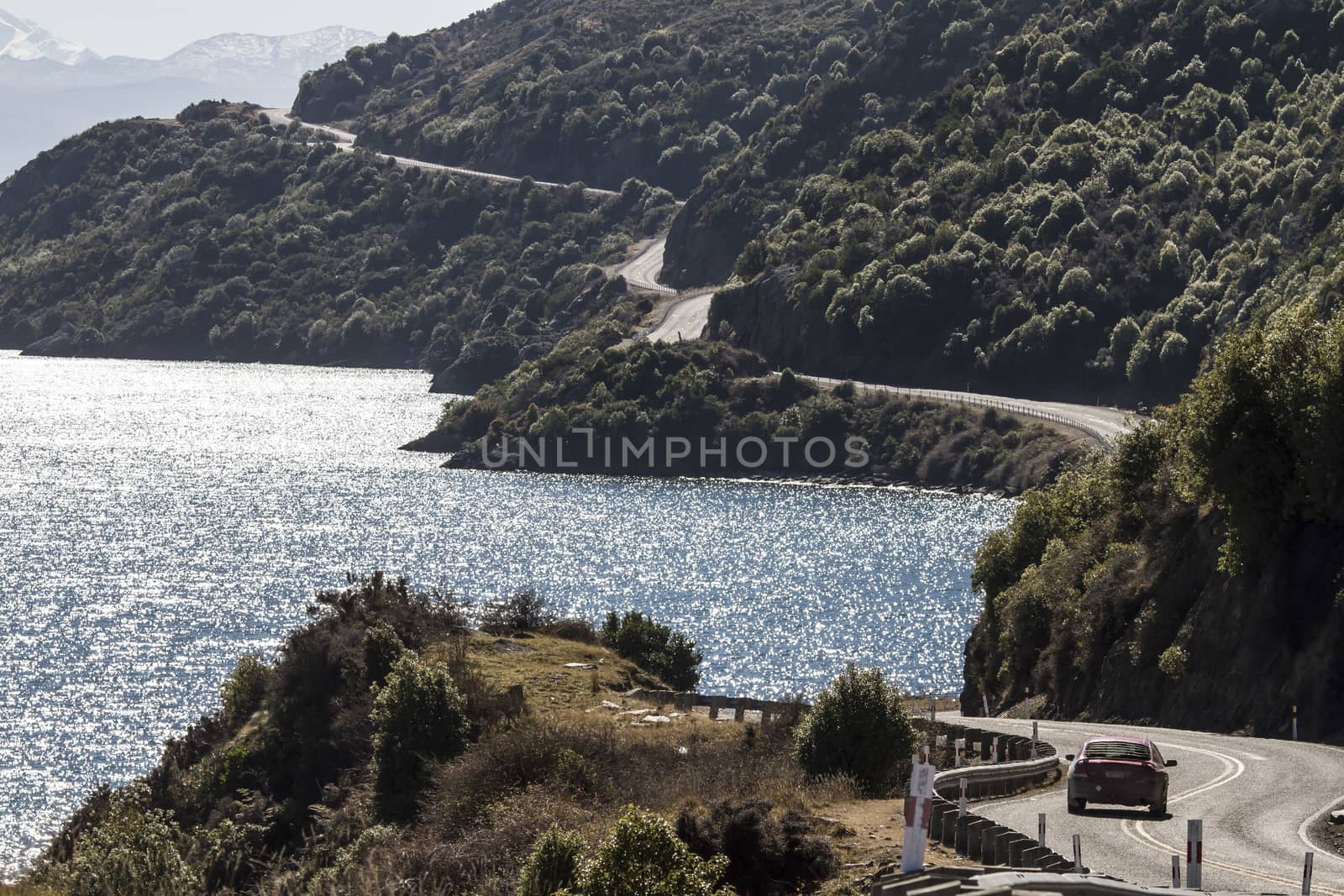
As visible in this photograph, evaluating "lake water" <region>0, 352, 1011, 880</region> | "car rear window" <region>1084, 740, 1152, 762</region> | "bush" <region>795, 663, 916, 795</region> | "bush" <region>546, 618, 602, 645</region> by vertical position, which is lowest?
"lake water" <region>0, 352, 1011, 880</region>

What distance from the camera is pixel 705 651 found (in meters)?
96.7

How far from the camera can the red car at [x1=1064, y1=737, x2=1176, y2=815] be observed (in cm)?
2622

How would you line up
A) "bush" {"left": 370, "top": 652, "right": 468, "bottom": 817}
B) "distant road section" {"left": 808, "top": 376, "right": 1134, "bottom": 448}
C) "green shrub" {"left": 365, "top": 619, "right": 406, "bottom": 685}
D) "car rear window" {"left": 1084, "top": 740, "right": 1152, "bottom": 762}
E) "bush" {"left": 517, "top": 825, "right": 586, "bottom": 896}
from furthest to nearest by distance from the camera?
"distant road section" {"left": 808, "top": 376, "right": 1134, "bottom": 448}, "green shrub" {"left": 365, "top": 619, "right": 406, "bottom": 685}, "bush" {"left": 370, "top": 652, "right": 468, "bottom": 817}, "car rear window" {"left": 1084, "top": 740, "right": 1152, "bottom": 762}, "bush" {"left": 517, "top": 825, "right": 586, "bottom": 896}

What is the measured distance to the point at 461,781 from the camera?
32.3 metres

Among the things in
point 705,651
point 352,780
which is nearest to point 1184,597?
point 352,780

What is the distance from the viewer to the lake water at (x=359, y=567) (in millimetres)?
80312

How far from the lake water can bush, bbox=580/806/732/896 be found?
35.8 meters

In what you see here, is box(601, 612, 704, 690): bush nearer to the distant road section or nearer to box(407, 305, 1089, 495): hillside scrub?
Answer: the distant road section

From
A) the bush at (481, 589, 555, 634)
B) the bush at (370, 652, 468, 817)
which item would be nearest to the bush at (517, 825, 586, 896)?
the bush at (370, 652, 468, 817)

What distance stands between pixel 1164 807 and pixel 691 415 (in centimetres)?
14662

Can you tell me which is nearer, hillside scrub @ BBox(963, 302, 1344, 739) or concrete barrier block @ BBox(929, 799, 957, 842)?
concrete barrier block @ BBox(929, 799, 957, 842)

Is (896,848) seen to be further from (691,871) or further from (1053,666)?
(1053,666)

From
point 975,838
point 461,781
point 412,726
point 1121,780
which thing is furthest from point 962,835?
point 412,726

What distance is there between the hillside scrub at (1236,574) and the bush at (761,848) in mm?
20356
